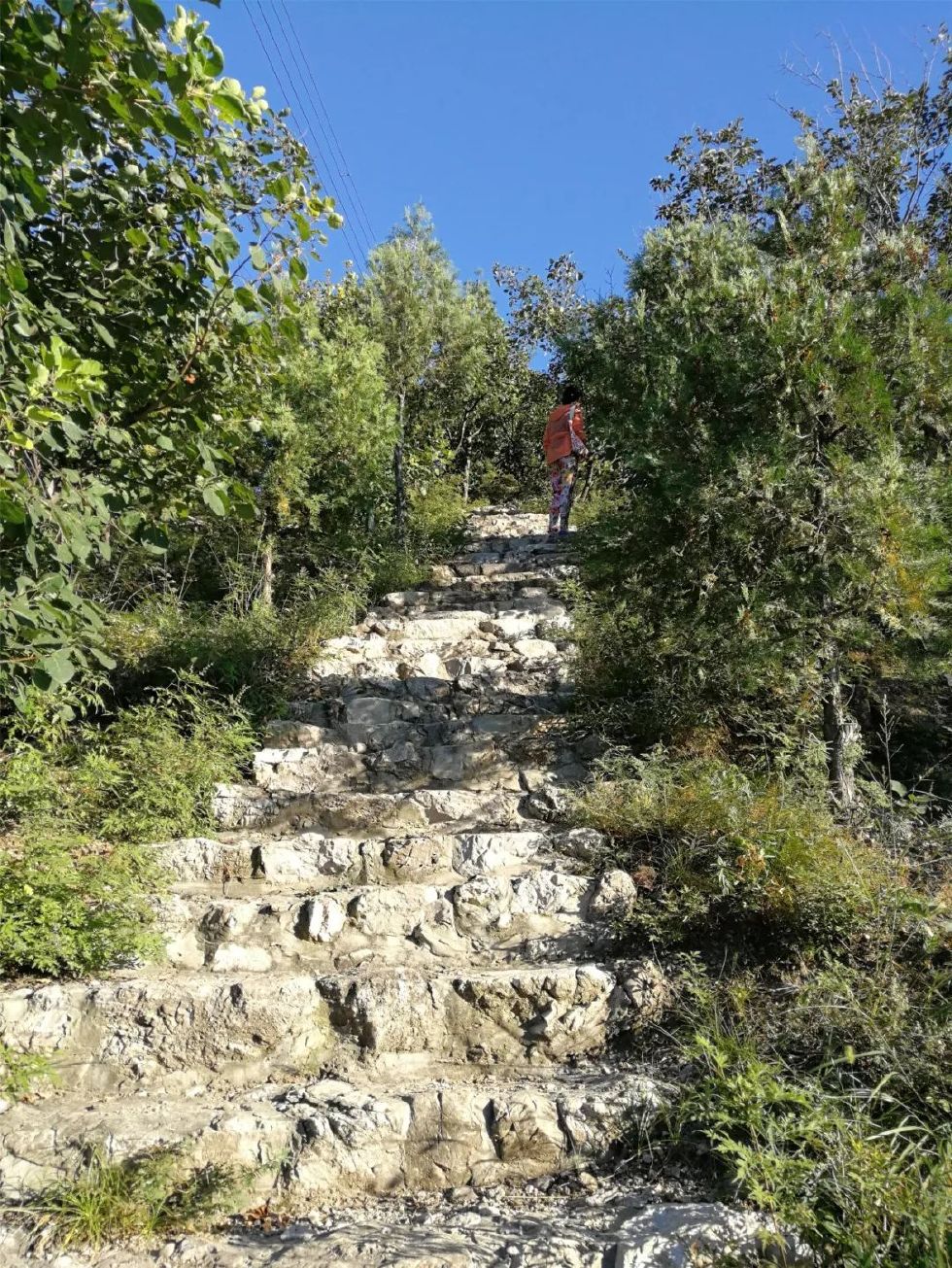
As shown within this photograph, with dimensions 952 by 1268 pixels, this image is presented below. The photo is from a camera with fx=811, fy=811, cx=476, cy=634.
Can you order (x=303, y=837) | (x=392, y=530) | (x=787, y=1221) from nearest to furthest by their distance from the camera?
(x=787, y=1221) → (x=303, y=837) → (x=392, y=530)

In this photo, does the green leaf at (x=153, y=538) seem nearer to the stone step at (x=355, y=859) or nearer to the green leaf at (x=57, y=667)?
the green leaf at (x=57, y=667)

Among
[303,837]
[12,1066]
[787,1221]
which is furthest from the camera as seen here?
[303,837]

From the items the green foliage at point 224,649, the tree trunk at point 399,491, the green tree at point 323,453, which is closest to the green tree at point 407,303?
the tree trunk at point 399,491

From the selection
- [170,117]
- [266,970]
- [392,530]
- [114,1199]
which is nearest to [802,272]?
[170,117]

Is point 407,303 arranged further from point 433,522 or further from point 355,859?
point 355,859

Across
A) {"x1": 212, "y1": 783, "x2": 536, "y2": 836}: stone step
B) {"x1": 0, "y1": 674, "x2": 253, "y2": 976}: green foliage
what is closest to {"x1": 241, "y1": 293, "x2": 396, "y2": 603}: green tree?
{"x1": 0, "y1": 674, "x2": 253, "y2": 976}: green foliage

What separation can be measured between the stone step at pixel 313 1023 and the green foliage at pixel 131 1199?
21.2 inches

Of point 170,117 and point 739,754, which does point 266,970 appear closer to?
point 739,754

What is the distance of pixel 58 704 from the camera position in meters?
3.75

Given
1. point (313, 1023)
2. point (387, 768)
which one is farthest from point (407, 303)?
point (313, 1023)

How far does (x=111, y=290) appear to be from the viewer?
10.8ft

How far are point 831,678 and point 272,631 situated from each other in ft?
14.7

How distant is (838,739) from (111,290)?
4.13 m

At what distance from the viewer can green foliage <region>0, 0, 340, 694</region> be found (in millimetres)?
2494
